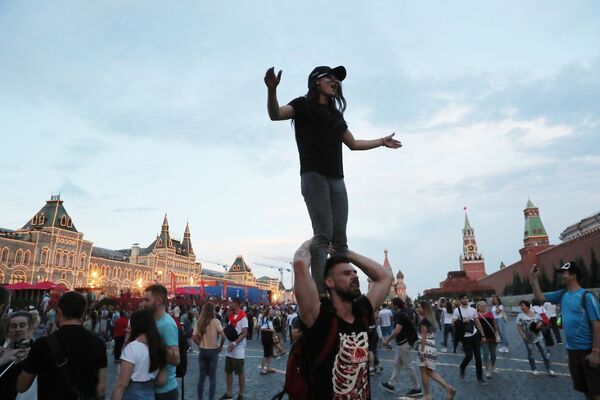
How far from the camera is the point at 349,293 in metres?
2.57

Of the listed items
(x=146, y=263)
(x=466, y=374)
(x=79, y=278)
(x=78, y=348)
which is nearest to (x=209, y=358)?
(x=78, y=348)

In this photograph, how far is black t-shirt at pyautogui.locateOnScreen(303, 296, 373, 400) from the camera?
2338 millimetres

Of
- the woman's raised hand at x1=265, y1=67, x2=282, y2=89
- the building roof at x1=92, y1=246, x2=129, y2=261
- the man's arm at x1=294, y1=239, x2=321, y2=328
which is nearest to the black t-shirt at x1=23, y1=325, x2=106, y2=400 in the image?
the man's arm at x1=294, y1=239, x2=321, y2=328

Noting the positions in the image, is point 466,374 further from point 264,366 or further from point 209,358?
point 209,358

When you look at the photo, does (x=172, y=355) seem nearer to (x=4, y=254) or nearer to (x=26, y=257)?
(x=4, y=254)

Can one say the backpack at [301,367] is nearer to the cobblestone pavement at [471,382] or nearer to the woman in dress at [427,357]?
the woman in dress at [427,357]

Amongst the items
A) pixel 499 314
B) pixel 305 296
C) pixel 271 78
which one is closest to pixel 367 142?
pixel 271 78

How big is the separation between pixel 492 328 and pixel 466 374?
1.57m

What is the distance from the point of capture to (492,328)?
11211 millimetres

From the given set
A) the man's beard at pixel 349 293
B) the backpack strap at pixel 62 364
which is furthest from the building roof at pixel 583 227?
the backpack strap at pixel 62 364

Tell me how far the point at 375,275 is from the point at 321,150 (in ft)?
3.34

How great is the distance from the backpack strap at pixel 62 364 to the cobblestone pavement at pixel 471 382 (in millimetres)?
6239

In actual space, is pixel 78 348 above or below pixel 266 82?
below

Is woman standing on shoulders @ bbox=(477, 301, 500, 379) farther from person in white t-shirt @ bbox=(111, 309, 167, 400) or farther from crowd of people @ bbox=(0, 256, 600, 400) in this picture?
person in white t-shirt @ bbox=(111, 309, 167, 400)
